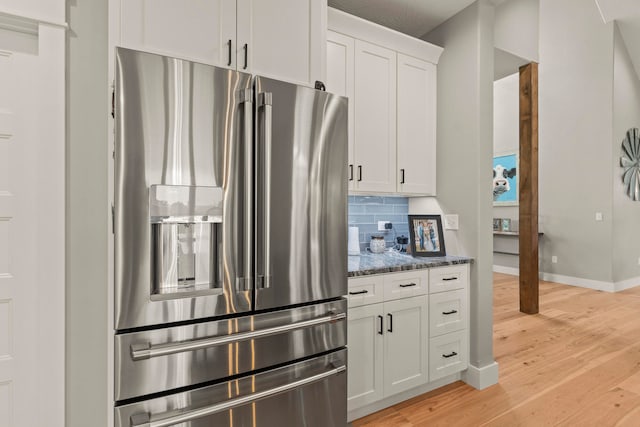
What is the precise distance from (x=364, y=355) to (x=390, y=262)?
2.02ft

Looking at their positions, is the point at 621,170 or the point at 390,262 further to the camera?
the point at 621,170

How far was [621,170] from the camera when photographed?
527 cm

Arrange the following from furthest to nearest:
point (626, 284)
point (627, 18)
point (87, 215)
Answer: point (626, 284)
point (627, 18)
point (87, 215)

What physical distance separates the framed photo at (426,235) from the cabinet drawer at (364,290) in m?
0.63

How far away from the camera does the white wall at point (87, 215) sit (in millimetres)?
1459

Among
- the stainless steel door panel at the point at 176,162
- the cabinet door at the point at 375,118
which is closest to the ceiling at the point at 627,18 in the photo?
the cabinet door at the point at 375,118

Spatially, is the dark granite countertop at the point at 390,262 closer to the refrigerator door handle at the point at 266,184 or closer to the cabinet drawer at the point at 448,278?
the cabinet drawer at the point at 448,278

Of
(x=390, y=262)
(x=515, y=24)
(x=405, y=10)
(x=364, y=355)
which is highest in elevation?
(x=515, y=24)

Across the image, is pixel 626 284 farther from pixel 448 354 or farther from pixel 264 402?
pixel 264 402
